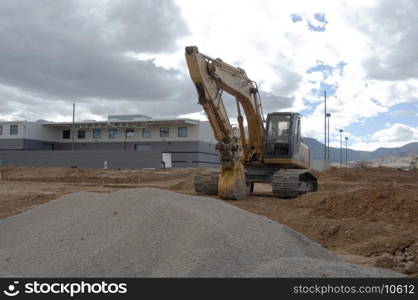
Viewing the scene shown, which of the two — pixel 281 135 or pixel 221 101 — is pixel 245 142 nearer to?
pixel 281 135

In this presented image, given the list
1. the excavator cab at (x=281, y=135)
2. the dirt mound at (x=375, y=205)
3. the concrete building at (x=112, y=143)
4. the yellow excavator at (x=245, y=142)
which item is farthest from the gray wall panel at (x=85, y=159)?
the dirt mound at (x=375, y=205)

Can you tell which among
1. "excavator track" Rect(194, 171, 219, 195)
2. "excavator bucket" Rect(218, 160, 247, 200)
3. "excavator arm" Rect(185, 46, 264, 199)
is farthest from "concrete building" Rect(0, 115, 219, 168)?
"excavator bucket" Rect(218, 160, 247, 200)

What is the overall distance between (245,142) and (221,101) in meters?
3.27

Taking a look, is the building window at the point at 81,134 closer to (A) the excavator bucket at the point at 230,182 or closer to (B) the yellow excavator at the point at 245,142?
(B) the yellow excavator at the point at 245,142

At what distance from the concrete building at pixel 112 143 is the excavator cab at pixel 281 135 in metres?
26.5

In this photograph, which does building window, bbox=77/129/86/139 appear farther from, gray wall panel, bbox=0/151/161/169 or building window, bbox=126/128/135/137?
gray wall panel, bbox=0/151/161/169

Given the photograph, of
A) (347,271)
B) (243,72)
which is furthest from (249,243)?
(243,72)

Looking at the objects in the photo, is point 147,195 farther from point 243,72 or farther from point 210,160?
point 210,160

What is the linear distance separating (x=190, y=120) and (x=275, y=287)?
47.9 m

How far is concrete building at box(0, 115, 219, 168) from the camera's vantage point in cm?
4700

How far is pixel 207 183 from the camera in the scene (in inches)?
747

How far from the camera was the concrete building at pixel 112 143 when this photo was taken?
154 feet

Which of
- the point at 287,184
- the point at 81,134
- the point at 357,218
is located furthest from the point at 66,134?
the point at 357,218

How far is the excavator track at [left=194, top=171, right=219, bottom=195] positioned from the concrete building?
25993 mm
